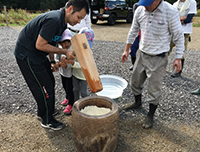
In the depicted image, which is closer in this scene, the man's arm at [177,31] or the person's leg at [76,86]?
the man's arm at [177,31]

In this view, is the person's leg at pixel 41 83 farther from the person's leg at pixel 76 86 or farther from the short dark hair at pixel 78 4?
the short dark hair at pixel 78 4

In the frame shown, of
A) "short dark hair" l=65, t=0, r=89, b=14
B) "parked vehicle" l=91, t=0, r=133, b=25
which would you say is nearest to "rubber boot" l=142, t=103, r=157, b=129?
"short dark hair" l=65, t=0, r=89, b=14

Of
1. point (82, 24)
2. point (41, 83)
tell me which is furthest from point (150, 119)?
point (82, 24)

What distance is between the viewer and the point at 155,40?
2.26 metres

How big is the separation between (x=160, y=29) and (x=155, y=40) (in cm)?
15

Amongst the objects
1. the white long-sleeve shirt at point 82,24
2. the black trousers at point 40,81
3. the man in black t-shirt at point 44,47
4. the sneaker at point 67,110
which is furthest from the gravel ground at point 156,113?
the white long-sleeve shirt at point 82,24

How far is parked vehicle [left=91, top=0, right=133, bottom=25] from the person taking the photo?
12531 millimetres

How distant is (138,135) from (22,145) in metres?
1.58

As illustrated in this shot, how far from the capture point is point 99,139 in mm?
1737

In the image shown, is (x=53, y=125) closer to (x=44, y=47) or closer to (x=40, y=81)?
(x=40, y=81)

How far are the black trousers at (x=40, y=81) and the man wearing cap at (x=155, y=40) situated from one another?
52.8 inches

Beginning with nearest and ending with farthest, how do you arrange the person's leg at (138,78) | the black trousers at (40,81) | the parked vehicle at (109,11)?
the black trousers at (40,81) < the person's leg at (138,78) < the parked vehicle at (109,11)

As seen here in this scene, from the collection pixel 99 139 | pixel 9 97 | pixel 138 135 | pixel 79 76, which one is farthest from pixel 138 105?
pixel 9 97

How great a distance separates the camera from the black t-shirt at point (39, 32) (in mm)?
1746
